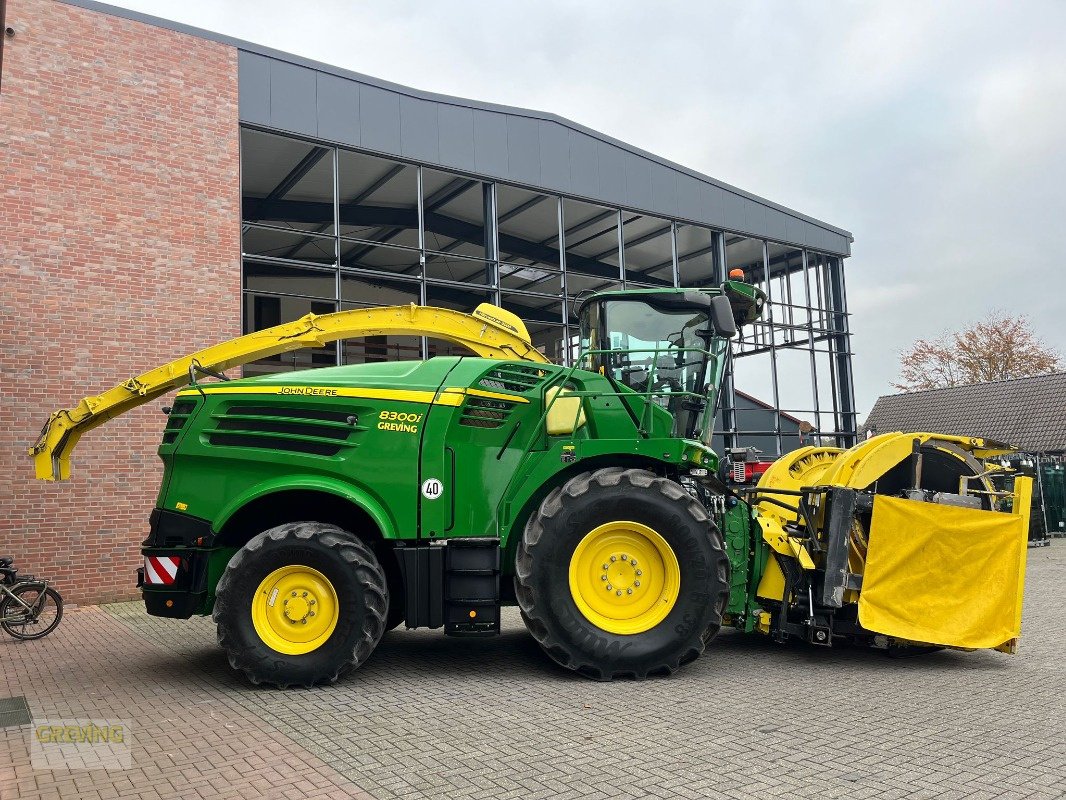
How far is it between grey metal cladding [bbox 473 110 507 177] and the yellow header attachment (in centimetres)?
748

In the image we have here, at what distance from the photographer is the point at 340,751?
15.3 feet

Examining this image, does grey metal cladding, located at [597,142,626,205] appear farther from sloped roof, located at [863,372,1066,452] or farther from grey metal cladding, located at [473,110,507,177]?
sloped roof, located at [863,372,1066,452]

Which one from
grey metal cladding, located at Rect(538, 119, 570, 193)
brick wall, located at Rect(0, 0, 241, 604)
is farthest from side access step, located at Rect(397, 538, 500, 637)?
grey metal cladding, located at Rect(538, 119, 570, 193)

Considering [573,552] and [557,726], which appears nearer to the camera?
[557,726]

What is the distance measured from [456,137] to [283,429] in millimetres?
9215

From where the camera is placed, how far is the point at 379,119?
44.5 feet

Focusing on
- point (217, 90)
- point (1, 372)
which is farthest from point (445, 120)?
point (1, 372)

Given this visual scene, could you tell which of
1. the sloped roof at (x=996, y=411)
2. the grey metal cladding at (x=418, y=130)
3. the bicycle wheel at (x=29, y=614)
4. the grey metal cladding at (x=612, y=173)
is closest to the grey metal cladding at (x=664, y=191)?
the grey metal cladding at (x=612, y=173)

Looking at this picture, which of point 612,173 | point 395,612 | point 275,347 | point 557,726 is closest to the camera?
point 557,726

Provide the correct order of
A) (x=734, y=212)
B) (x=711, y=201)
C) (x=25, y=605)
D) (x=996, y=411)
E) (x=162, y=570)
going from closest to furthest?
(x=162, y=570) → (x=25, y=605) → (x=711, y=201) → (x=734, y=212) → (x=996, y=411)

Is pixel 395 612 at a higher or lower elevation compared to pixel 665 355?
lower

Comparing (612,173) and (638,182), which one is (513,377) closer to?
(612,173)

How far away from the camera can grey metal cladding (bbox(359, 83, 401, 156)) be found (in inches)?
528

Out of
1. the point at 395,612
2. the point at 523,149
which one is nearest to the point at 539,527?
the point at 395,612
